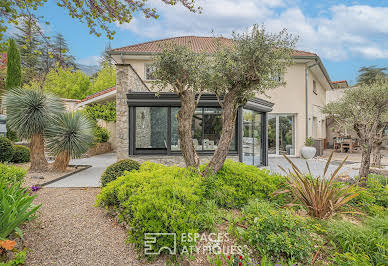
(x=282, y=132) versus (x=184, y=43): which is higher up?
(x=184, y=43)

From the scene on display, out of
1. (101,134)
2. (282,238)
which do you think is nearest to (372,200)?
(282,238)

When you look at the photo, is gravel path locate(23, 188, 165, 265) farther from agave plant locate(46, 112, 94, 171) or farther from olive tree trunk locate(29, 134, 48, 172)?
olive tree trunk locate(29, 134, 48, 172)

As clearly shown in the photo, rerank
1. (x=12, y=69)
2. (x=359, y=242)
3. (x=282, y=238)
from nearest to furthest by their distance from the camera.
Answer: (x=282, y=238)
(x=359, y=242)
(x=12, y=69)

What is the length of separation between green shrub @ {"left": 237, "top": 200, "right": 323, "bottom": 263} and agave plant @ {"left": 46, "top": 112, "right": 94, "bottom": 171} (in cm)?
689

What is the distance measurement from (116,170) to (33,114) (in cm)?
464

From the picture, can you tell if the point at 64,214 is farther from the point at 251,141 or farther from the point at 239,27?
the point at 251,141

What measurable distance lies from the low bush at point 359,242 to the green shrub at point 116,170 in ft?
13.3

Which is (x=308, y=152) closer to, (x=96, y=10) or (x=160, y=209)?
(x=160, y=209)

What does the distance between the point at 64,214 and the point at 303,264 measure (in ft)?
12.5

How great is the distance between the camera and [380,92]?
226 inches

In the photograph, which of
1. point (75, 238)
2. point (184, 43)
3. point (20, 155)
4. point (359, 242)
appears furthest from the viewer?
point (184, 43)

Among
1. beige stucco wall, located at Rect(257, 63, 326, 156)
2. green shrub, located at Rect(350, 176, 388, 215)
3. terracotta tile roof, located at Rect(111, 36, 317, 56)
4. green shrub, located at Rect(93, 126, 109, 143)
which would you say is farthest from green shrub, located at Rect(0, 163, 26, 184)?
beige stucco wall, located at Rect(257, 63, 326, 156)

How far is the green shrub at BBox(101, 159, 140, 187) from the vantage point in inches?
188

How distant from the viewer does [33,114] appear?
283 inches
